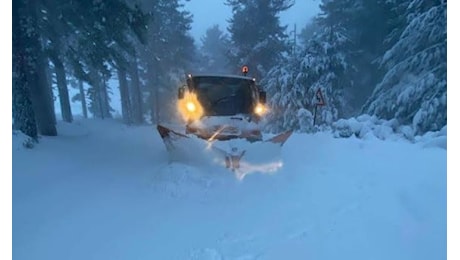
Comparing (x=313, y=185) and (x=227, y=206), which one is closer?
(x=227, y=206)

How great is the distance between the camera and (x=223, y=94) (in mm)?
9938

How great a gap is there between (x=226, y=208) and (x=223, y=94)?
14.9 ft

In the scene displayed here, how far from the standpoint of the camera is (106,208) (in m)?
5.83

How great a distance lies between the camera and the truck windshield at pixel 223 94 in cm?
977

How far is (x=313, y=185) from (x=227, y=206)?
2.00 meters

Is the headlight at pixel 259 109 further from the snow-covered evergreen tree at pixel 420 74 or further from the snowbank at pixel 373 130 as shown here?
the snow-covered evergreen tree at pixel 420 74

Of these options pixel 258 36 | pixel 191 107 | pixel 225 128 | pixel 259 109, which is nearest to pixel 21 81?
pixel 191 107

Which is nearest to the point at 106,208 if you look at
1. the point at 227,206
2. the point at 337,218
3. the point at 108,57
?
the point at 227,206

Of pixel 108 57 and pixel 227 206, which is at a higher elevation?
pixel 108 57

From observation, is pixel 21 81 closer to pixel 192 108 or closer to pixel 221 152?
pixel 192 108

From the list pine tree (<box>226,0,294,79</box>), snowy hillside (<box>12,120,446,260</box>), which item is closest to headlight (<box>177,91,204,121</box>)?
snowy hillside (<box>12,120,446,260</box>)

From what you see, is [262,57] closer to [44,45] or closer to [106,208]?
[44,45]

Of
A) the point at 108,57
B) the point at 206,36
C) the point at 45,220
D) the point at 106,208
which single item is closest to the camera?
the point at 45,220

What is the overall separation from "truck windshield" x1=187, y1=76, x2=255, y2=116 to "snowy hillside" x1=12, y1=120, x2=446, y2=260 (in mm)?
1913
